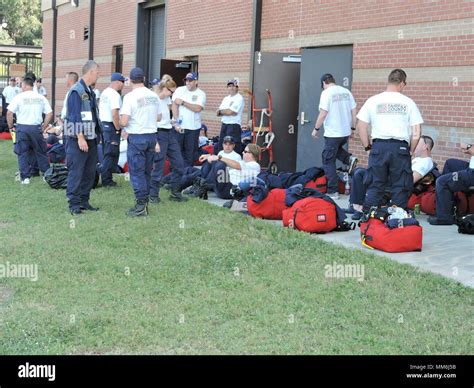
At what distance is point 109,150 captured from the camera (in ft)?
40.5

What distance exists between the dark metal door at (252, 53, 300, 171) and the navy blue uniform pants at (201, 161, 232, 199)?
10.2 feet

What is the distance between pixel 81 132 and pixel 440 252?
4.98 meters

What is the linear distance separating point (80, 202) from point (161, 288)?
426cm

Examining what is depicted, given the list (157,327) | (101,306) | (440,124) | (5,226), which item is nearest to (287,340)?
(157,327)

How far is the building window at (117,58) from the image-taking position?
24844mm

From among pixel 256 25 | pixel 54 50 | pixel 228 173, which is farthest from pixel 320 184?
pixel 54 50

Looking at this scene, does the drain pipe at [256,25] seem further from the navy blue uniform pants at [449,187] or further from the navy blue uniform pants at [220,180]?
the navy blue uniform pants at [449,187]

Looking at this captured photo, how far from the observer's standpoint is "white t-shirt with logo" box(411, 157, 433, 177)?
33.1 feet

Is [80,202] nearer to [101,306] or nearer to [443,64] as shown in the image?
[101,306]

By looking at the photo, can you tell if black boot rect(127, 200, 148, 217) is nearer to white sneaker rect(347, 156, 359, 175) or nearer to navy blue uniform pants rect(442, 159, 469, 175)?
white sneaker rect(347, 156, 359, 175)

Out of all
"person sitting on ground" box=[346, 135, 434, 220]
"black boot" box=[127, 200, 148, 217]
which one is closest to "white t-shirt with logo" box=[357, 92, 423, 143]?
"person sitting on ground" box=[346, 135, 434, 220]

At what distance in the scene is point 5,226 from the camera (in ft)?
30.5

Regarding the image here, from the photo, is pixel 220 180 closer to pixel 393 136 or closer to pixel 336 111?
pixel 336 111

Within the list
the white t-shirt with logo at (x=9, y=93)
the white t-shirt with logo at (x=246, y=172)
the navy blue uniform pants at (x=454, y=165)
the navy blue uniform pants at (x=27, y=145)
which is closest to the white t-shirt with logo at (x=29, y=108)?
the navy blue uniform pants at (x=27, y=145)
